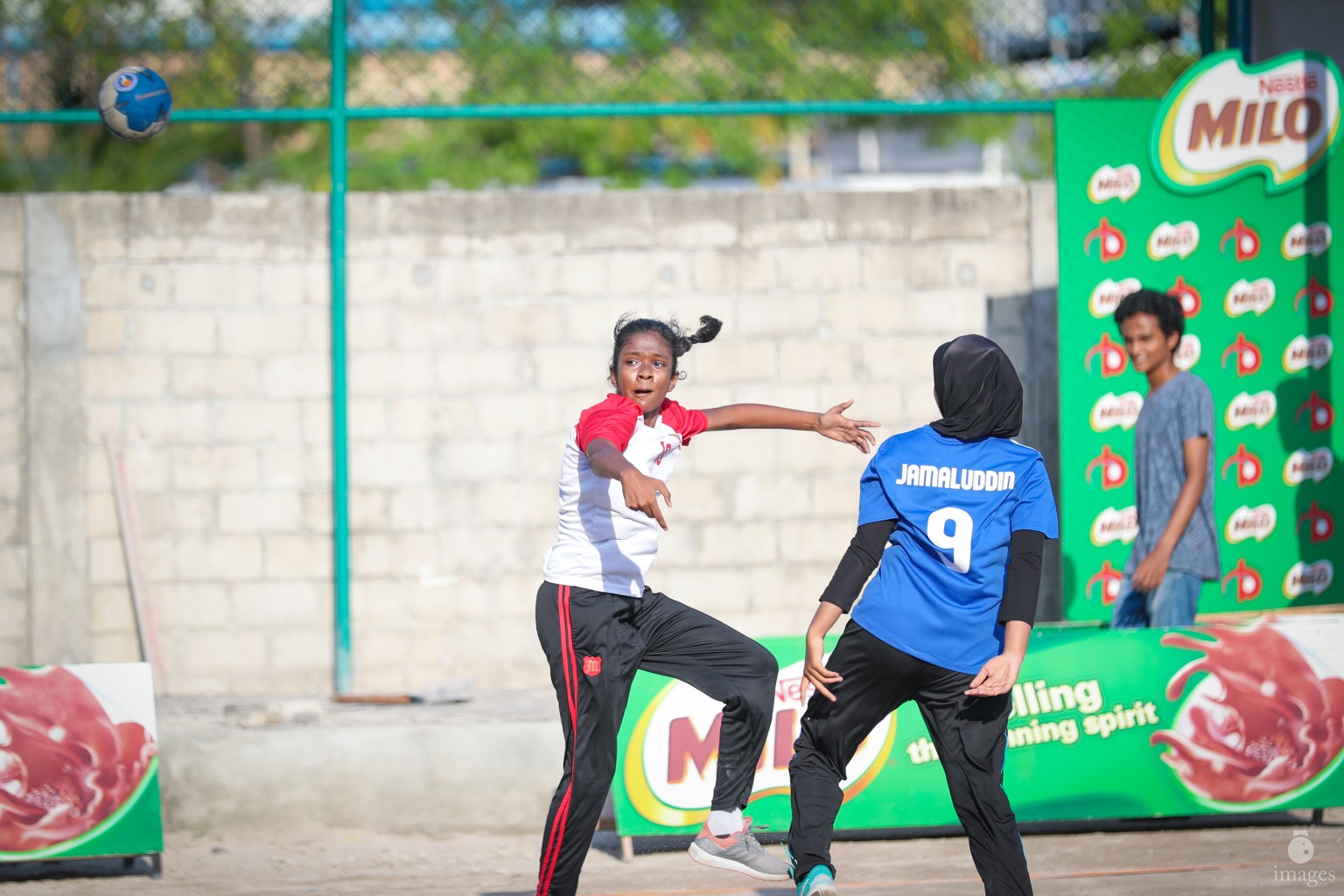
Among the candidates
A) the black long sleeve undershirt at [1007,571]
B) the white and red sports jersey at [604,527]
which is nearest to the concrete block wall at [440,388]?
the white and red sports jersey at [604,527]

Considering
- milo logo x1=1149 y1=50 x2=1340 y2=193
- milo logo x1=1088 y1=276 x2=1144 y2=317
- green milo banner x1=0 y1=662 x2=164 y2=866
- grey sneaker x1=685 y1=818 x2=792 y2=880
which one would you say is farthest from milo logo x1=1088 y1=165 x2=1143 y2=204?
green milo banner x1=0 y1=662 x2=164 y2=866

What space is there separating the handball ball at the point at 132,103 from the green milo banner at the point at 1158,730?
3702 millimetres

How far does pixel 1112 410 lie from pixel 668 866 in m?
3.31

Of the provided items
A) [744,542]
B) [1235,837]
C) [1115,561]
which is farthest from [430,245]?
[1235,837]

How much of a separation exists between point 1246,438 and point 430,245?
174 inches

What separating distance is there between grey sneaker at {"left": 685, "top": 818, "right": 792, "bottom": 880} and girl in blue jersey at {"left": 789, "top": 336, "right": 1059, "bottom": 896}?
0.35m

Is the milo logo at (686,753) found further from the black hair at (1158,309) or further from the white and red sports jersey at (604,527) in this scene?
the black hair at (1158,309)

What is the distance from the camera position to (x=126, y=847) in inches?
214

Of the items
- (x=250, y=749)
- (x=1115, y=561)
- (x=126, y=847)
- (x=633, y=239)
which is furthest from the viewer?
(x=633, y=239)

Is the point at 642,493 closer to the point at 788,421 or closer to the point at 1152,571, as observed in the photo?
the point at 788,421

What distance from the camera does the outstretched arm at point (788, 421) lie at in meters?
4.57

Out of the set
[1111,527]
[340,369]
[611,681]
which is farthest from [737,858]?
[340,369]

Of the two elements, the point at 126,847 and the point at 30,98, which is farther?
the point at 30,98

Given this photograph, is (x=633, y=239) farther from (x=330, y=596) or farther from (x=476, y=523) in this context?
(x=330, y=596)
